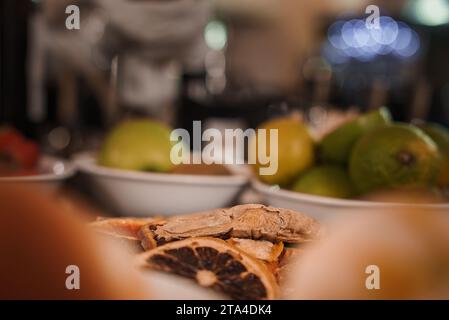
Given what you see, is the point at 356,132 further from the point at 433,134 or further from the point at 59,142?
the point at 59,142

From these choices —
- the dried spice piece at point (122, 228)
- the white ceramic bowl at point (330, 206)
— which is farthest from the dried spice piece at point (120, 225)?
the white ceramic bowl at point (330, 206)

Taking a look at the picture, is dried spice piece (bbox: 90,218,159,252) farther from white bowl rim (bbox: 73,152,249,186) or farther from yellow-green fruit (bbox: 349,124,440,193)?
yellow-green fruit (bbox: 349,124,440,193)

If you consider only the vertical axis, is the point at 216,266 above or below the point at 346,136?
below

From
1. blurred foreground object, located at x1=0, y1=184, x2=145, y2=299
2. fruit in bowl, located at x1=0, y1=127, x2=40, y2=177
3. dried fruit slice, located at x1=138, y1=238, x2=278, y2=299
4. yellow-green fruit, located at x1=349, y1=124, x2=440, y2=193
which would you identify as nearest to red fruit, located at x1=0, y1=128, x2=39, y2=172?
fruit in bowl, located at x1=0, y1=127, x2=40, y2=177

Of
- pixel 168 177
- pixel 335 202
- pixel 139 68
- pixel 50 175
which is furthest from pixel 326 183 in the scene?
pixel 139 68

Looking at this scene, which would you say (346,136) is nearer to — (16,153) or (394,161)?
(394,161)

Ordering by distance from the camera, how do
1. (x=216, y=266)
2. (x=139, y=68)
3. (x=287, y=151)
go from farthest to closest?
(x=139, y=68), (x=287, y=151), (x=216, y=266)
